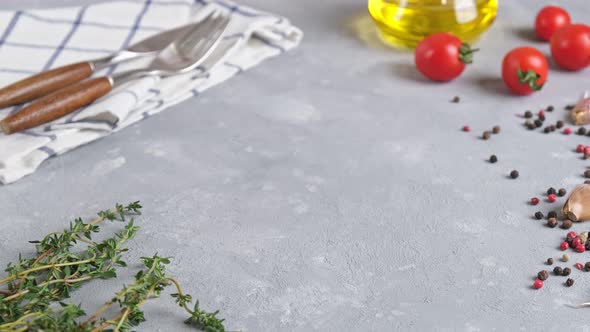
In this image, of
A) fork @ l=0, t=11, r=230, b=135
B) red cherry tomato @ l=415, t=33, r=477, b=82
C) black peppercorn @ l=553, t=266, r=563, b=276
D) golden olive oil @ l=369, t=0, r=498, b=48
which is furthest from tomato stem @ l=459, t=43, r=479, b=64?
black peppercorn @ l=553, t=266, r=563, b=276

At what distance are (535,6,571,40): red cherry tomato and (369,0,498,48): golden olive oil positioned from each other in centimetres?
10

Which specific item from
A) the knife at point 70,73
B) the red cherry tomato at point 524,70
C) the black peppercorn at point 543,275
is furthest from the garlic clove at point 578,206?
the knife at point 70,73

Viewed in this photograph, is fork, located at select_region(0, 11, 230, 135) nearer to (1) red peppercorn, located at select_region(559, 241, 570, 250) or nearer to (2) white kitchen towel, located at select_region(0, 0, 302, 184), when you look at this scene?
(2) white kitchen towel, located at select_region(0, 0, 302, 184)

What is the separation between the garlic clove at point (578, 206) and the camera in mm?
1350

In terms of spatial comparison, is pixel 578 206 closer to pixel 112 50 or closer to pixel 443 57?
pixel 443 57

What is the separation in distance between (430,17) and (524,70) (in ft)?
0.84

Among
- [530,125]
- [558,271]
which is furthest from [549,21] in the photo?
[558,271]

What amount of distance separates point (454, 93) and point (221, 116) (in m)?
0.44

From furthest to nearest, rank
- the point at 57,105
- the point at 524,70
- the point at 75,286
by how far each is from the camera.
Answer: the point at 524,70 → the point at 57,105 → the point at 75,286

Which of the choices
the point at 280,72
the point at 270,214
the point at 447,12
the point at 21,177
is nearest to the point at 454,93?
the point at 447,12

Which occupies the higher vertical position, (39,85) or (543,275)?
(39,85)

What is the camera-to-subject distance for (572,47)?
5.69 feet

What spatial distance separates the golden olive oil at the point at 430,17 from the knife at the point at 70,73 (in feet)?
1.36

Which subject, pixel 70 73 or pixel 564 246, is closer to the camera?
pixel 564 246
